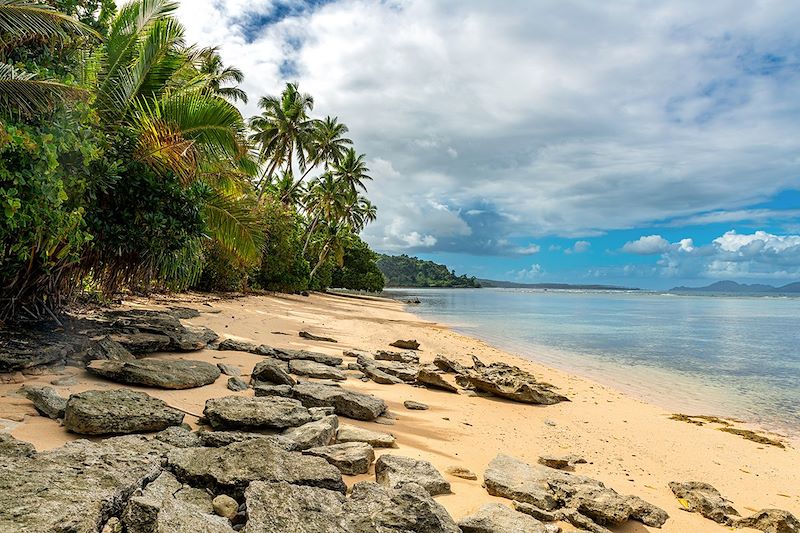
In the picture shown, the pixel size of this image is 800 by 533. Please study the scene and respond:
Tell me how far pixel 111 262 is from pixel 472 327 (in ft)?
71.8

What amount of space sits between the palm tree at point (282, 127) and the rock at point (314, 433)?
3243 cm

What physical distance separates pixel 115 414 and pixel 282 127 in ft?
112

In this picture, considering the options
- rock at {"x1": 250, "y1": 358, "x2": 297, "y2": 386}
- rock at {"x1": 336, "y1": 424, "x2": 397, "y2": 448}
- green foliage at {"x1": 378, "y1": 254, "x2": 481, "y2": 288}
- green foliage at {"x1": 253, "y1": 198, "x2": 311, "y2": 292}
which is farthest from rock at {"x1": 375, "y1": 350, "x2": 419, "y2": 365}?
green foliage at {"x1": 378, "y1": 254, "x2": 481, "y2": 288}

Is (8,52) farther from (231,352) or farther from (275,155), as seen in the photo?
(275,155)

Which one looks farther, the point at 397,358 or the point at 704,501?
the point at 397,358

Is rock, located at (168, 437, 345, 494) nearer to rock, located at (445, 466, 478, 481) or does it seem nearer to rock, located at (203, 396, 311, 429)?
rock, located at (203, 396, 311, 429)

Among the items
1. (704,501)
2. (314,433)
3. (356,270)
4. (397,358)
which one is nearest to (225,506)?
(314,433)

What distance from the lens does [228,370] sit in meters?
7.03

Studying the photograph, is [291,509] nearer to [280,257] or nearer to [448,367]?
[448,367]

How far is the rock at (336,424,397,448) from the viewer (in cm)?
466

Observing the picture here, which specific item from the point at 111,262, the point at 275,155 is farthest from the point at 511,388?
the point at 275,155

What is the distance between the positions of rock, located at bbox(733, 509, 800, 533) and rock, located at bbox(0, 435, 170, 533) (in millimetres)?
5069

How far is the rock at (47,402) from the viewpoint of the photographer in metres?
4.20

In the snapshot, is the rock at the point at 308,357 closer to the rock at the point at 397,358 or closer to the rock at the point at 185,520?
the rock at the point at 397,358
